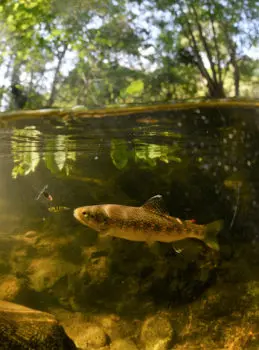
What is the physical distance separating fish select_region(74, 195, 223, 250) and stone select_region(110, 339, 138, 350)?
2175 mm

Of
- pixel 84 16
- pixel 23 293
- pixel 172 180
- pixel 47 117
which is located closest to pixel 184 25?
pixel 84 16

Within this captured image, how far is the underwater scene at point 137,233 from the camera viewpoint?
16.8ft

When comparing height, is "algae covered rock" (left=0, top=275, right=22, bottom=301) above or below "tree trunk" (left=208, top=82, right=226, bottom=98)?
below

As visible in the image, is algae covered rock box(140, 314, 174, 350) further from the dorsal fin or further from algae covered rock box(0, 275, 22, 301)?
algae covered rock box(0, 275, 22, 301)

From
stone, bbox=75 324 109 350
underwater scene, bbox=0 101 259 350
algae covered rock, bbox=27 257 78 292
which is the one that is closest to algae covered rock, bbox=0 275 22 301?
underwater scene, bbox=0 101 259 350

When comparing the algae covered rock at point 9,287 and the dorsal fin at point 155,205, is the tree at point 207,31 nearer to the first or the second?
the dorsal fin at point 155,205

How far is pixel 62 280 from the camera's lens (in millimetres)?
6766

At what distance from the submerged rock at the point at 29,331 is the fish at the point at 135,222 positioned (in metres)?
1.29

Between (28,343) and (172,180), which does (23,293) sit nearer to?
(28,343)

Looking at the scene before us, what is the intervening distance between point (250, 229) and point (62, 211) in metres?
4.12

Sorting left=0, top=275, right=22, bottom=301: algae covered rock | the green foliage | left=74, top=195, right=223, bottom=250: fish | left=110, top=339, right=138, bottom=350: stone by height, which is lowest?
left=110, top=339, right=138, bottom=350: stone

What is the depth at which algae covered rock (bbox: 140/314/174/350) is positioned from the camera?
5.73m

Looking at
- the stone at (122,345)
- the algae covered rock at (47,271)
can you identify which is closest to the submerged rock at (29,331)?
the stone at (122,345)

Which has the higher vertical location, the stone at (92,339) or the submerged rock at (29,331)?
the submerged rock at (29,331)
